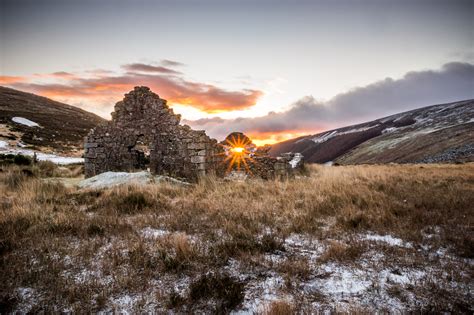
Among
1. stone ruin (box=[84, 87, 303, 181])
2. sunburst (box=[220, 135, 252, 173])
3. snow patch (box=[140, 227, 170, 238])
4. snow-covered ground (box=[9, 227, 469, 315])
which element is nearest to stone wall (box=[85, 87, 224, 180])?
stone ruin (box=[84, 87, 303, 181])

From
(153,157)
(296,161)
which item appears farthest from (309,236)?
(296,161)

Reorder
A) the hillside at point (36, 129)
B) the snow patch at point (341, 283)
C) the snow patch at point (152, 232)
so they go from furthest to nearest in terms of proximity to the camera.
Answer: the hillside at point (36, 129) < the snow patch at point (152, 232) < the snow patch at point (341, 283)

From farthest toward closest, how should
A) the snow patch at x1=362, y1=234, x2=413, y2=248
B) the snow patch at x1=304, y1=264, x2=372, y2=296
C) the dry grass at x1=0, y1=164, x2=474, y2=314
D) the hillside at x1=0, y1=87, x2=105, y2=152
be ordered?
the hillside at x1=0, y1=87, x2=105, y2=152 → the snow patch at x1=362, y1=234, x2=413, y2=248 → the snow patch at x1=304, y1=264, x2=372, y2=296 → the dry grass at x1=0, y1=164, x2=474, y2=314

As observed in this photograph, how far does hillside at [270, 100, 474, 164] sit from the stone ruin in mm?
29918

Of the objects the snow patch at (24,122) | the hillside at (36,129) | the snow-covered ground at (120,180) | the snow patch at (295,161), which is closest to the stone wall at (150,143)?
the snow-covered ground at (120,180)

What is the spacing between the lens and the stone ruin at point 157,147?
11.6 m

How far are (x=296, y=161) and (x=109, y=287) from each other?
1411cm

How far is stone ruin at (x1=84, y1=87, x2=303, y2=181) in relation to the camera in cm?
1159

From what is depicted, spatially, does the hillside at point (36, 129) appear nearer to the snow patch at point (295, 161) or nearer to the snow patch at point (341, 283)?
the snow patch at point (295, 161)

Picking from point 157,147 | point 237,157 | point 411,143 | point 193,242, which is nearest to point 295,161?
point 237,157

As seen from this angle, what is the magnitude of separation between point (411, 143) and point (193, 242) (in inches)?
1935

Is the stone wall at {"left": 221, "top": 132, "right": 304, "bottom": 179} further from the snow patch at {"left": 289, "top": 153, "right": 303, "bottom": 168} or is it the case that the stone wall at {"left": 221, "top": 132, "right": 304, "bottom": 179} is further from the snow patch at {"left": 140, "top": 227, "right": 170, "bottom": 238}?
the snow patch at {"left": 140, "top": 227, "right": 170, "bottom": 238}

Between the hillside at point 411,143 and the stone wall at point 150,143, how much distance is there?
31.7 metres

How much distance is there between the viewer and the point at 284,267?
3.16m
